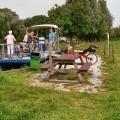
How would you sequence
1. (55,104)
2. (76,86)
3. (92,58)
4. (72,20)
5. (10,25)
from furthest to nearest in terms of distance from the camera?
(10,25) → (72,20) → (92,58) → (76,86) → (55,104)

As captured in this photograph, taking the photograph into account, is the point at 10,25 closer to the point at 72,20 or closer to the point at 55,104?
the point at 72,20

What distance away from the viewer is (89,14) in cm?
5362

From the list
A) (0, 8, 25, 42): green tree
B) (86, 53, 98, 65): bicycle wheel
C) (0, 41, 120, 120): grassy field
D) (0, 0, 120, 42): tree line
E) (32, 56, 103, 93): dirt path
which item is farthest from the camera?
(0, 8, 25, 42): green tree

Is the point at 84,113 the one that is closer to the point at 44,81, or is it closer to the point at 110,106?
the point at 110,106

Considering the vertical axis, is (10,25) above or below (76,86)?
above

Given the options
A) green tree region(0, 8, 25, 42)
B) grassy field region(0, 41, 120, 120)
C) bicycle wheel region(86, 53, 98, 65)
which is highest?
green tree region(0, 8, 25, 42)

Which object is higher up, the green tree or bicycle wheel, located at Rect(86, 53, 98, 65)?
the green tree

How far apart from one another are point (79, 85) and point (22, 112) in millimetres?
4011

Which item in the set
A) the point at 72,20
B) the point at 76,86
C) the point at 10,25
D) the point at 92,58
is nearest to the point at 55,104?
the point at 76,86

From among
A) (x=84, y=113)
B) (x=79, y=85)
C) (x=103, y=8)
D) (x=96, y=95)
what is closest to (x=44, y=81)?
(x=79, y=85)

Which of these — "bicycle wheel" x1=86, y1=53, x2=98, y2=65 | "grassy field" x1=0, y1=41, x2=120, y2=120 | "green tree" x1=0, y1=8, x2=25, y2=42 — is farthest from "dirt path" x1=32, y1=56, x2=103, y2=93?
"green tree" x1=0, y1=8, x2=25, y2=42

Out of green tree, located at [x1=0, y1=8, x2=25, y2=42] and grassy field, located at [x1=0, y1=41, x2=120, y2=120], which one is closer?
grassy field, located at [x1=0, y1=41, x2=120, y2=120]

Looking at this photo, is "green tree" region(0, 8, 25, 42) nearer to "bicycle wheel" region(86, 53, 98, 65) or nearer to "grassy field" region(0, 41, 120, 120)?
"bicycle wheel" region(86, 53, 98, 65)

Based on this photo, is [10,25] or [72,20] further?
[10,25]
